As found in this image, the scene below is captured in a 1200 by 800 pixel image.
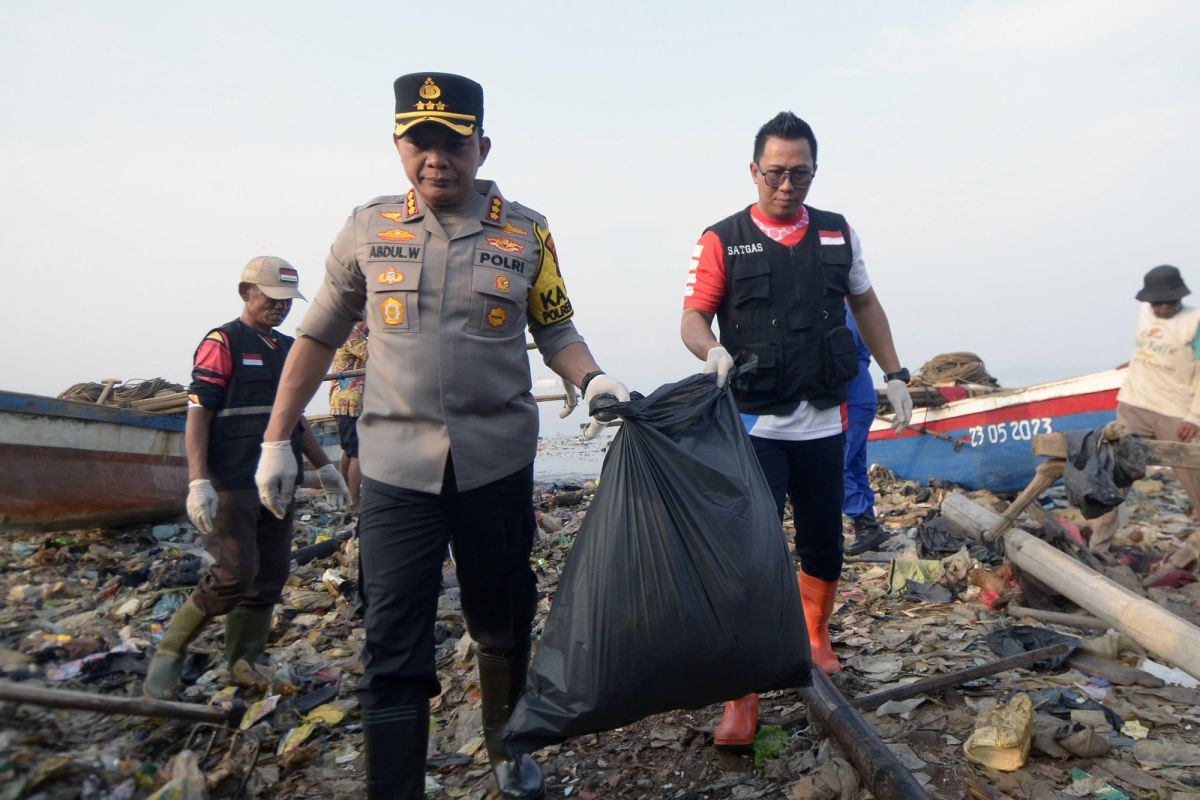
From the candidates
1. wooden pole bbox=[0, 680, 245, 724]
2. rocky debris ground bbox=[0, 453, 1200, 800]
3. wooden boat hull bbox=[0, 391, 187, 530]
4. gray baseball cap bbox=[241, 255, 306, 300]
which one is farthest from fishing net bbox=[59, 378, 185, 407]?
wooden pole bbox=[0, 680, 245, 724]

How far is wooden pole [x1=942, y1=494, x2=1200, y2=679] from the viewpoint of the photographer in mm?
3127

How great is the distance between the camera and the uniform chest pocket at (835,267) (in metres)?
2.92

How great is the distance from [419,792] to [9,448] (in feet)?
17.7

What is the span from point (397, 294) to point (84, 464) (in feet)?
18.2

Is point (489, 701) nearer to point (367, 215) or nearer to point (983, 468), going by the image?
point (367, 215)

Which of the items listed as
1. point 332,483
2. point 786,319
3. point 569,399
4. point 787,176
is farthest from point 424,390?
point 332,483

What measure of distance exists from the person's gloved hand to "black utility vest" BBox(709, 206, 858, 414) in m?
0.61

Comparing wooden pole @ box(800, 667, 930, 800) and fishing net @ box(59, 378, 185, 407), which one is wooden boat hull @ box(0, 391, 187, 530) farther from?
wooden pole @ box(800, 667, 930, 800)

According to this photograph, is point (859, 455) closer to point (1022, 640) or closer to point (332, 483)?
point (1022, 640)

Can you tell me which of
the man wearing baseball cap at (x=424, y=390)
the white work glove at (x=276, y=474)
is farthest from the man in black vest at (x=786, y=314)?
the white work glove at (x=276, y=474)

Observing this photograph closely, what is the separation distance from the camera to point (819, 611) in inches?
126

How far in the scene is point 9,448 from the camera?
601cm

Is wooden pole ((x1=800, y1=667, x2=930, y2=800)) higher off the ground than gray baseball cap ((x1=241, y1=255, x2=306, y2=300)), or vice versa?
gray baseball cap ((x1=241, y1=255, x2=306, y2=300))

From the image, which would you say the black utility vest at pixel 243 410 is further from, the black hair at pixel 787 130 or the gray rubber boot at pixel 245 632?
the black hair at pixel 787 130
